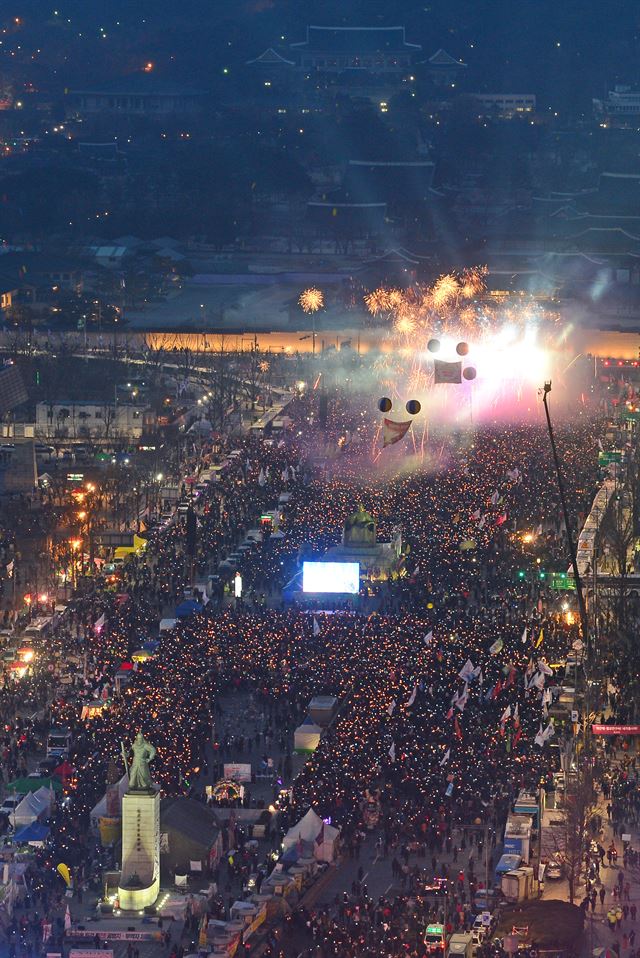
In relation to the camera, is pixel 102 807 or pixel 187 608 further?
pixel 187 608

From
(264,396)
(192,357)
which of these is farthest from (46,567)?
(192,357)

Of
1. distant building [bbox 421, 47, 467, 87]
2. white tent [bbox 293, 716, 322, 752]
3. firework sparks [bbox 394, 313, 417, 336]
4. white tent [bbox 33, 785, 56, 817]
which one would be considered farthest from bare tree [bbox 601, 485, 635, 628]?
distant building [bbox 421, 47, 467, 87]

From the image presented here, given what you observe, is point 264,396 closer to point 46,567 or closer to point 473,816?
point 46,567

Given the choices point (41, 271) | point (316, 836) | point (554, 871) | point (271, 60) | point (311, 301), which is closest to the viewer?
point (554, 871)

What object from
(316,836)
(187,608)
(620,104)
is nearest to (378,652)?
(187,608)

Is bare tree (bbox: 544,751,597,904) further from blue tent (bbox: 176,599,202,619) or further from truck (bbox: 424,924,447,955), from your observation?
blue tent (bbox: 176,599,202,619)

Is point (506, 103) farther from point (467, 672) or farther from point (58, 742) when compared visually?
point (58, 742)

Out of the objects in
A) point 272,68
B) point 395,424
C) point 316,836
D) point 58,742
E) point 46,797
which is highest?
point 272,68
